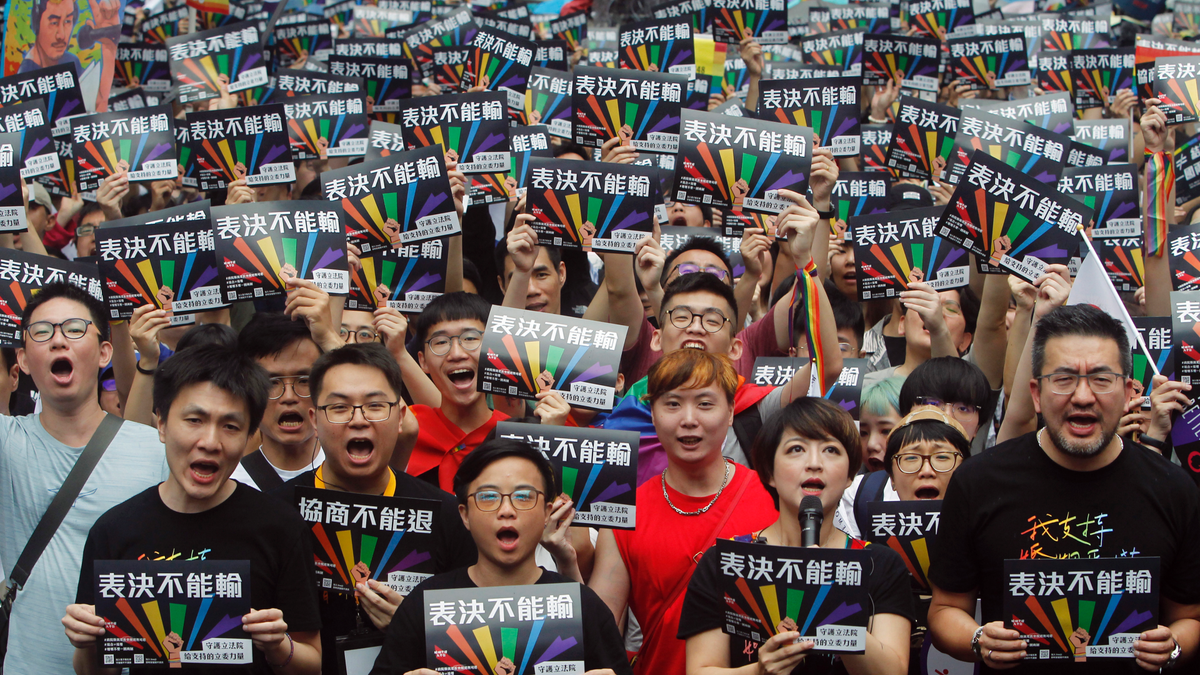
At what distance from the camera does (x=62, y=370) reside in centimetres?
528

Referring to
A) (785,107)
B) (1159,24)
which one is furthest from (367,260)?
(1159,24)

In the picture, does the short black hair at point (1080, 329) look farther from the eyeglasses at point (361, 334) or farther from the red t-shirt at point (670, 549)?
the eyeglasses at point (361, 334)

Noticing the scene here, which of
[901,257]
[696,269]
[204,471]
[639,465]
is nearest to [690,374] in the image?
[639,465]

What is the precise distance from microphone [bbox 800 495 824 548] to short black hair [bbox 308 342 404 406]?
1.74 m

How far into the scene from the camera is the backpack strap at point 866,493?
5.52 metres

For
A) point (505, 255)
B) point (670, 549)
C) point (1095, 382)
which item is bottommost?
point (670, 549)

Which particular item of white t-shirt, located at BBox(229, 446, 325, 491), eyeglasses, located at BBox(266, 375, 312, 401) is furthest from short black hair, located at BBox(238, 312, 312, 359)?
white t-shirt, located at BBox(229, 446, 325, 491)

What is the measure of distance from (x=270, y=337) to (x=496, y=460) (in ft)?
5.65

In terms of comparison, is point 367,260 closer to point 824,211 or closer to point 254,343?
point 254,343

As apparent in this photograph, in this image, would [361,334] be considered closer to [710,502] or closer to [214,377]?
[214,377]

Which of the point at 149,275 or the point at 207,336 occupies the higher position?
the point at 149,275

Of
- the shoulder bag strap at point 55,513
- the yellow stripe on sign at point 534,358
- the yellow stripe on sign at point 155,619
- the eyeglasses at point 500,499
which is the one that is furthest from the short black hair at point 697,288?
the yellow stripe on sign at point 155,619

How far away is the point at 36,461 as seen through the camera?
5.08 meters

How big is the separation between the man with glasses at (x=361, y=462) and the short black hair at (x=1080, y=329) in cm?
222
